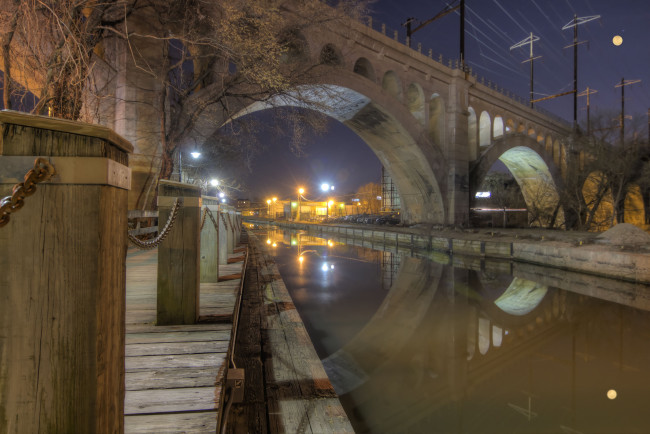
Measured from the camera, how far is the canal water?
12.6 ft

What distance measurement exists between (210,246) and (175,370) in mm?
2513

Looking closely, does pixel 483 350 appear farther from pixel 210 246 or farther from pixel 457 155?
pixel 457 155

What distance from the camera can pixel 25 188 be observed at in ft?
3.19

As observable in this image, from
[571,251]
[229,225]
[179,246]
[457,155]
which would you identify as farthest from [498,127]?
[179,246]

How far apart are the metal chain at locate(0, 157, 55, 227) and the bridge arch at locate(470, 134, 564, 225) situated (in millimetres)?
26214

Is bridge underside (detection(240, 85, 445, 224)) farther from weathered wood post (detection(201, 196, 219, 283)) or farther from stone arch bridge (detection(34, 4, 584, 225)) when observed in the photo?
weathered wood post (detection(201, 196, 219, 283))

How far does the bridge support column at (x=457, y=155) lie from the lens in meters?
22.6

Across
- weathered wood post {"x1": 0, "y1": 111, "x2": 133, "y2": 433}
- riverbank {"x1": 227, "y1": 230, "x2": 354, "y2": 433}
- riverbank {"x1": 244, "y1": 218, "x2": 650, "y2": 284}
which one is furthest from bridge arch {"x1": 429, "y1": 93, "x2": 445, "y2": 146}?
weathered wood post {"x1": 0, "y1": 111, "x2": 133, "y2": 433}

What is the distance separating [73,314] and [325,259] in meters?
14.1

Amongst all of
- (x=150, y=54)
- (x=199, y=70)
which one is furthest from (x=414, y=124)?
(x=150, y=54)

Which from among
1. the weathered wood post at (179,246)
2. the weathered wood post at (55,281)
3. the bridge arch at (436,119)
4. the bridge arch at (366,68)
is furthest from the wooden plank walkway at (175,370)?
the bridge arch at (436,119)

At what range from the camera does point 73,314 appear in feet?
3.50

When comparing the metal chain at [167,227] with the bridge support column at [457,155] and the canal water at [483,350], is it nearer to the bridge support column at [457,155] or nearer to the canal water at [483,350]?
the canal water at [483,350]

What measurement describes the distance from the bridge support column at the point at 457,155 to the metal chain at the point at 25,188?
23102mm
